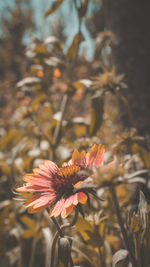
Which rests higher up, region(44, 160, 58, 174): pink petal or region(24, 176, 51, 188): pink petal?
region(44, 160, 58, 174): pink petal

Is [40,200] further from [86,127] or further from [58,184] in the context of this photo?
[86,127]

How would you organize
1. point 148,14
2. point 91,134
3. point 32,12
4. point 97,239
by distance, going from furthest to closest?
point 32,12
point 148,14
point 91,134
point 97,239

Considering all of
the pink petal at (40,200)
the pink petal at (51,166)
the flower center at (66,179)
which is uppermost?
the pink petal at (51,166)

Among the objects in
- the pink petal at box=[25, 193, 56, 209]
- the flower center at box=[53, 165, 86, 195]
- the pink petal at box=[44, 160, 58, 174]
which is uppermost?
the pink petal at box=[44, 160, 58, 174]

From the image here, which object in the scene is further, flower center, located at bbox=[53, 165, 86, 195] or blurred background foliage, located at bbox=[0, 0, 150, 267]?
blurred background foliage, located at bbox=[0, 0, 150, 267]

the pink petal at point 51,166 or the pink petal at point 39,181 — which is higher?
the pink petal at point 51,166

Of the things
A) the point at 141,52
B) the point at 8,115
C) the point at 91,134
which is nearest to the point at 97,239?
the point at 91,134

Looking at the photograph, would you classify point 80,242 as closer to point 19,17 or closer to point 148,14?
point 148,14

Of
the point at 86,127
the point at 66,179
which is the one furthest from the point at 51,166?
the point at 86,127
